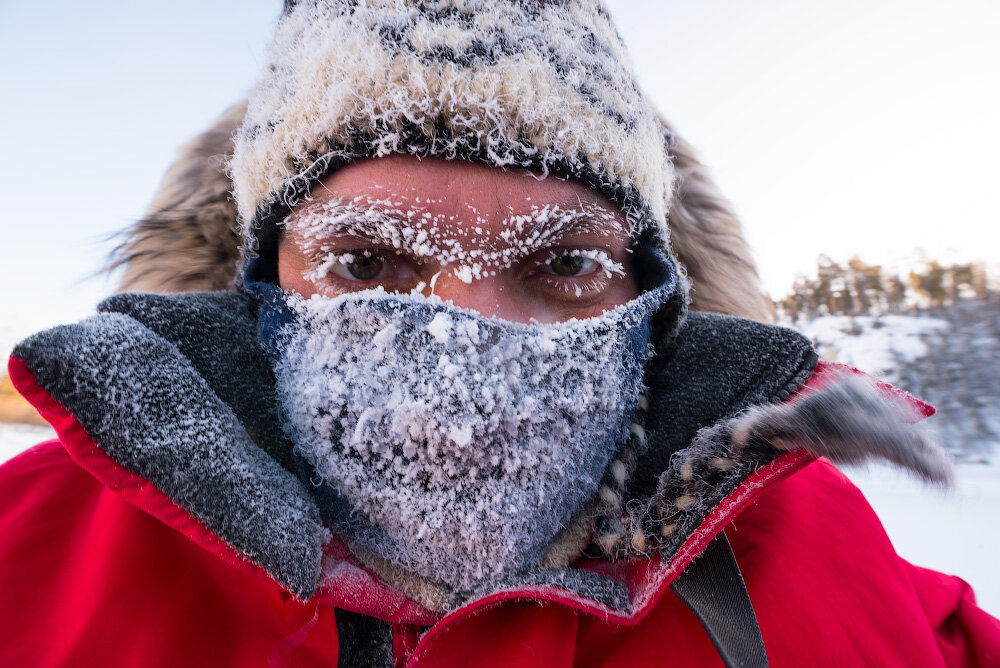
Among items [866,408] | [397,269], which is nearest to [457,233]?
[397,269]

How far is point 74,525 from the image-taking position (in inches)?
33.5

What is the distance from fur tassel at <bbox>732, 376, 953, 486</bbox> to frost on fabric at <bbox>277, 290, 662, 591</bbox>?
271 millimetres

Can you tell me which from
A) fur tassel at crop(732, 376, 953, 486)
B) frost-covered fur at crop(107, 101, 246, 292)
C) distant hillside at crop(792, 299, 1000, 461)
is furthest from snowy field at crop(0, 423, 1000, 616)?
fur tassel at crop(732, 376, 953, 486)

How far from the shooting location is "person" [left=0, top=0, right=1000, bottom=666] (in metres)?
0.71

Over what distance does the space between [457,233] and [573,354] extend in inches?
11.2

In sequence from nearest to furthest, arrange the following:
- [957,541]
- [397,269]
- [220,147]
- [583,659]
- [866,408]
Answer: [866,408]
[583,659]
[397,269]
[220,147]
[957,541]

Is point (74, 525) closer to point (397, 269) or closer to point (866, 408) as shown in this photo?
point (397, 269)

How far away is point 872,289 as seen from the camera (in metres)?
5.55

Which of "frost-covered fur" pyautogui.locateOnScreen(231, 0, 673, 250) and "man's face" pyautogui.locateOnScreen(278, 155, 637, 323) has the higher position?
"frost-covered fur" pyautogui.locateOnScreen(231, 0, 673, 250)

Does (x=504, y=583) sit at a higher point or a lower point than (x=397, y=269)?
lower

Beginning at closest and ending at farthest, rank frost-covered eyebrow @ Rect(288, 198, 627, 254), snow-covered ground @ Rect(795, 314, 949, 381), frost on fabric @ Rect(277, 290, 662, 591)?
frost on fabric @ Rect(277, 290, 662, 591)
frost-covered eyebrow @ Rect(288, 198, 627, 254)
snow-covered ground @ Rect(795, 314, 949, 381)

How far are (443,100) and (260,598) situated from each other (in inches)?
35.1

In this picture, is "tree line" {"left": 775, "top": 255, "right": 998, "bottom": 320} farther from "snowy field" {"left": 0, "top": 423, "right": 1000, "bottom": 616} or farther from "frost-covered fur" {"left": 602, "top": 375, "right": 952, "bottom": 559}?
"frost-covered fur" {"left": 602, "top": 375, "right": 952, "bottom": 559}

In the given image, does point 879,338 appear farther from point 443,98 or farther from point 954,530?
point 443,98
